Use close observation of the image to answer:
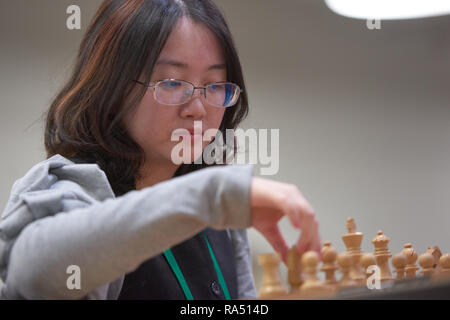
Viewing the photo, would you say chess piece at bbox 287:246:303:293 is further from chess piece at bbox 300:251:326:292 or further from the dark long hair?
the dark long hair

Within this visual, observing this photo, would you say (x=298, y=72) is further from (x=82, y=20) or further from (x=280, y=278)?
(x=280, y=278)

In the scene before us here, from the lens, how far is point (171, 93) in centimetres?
121

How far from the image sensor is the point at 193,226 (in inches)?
28.5

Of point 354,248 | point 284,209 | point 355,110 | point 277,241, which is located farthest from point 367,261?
point 355,110

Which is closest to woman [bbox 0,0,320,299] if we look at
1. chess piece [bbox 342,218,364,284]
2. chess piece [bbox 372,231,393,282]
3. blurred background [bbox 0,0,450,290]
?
chess piece [bbox 342,218,364,284]

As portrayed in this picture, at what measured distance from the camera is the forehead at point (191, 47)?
1.24m

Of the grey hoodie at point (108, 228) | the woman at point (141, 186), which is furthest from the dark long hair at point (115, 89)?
the grey hoodie at point (108, 228)

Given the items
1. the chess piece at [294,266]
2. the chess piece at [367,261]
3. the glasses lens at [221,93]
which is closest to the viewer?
the chess piece at [294,266]

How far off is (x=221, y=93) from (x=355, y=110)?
2303 mm

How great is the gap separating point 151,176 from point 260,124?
6.54 ft

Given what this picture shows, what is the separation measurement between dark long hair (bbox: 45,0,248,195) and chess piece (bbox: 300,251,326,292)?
549 millimetres

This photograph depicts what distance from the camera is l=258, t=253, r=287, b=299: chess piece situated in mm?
818

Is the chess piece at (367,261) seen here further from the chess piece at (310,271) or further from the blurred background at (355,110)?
the blurred background at (355,110)

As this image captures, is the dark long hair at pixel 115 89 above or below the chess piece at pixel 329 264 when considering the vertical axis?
above
